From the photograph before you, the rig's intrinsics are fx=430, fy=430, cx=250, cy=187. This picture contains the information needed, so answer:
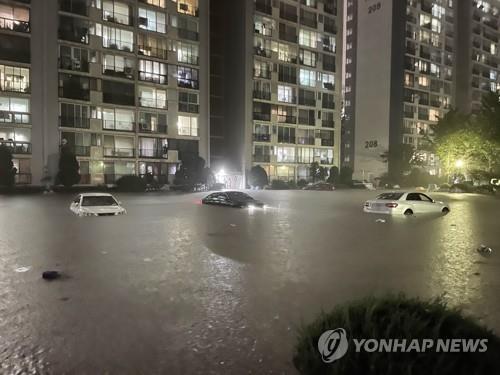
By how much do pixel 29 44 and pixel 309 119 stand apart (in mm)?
42142

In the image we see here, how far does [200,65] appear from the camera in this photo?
193 ft

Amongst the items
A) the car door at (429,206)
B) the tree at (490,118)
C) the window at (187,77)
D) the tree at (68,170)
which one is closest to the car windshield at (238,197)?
the car door at (429,206)

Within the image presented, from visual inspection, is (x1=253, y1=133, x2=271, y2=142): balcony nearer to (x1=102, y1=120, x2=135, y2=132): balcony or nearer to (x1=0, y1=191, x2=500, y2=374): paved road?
(x1=102, y1=120, x2=135, y2=132): balcony

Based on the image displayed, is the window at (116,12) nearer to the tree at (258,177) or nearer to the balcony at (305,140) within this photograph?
the tree at (258,177)

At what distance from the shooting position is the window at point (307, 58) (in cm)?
7088

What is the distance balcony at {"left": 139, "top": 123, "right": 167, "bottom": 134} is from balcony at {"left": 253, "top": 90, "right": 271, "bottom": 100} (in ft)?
56.0

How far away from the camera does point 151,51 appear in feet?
179

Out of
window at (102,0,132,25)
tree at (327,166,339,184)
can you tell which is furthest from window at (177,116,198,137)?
tree at (327,166,339,184)

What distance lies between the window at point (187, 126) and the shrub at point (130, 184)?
38.3 feet

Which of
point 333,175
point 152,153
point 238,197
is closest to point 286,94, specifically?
point 333,175

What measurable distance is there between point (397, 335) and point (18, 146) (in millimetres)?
48788

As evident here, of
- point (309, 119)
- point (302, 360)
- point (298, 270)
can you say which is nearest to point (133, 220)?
point (298, 270)

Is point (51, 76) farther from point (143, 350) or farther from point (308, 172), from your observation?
point (143, 350)

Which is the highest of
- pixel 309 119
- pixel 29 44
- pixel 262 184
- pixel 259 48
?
pixel 259 48
